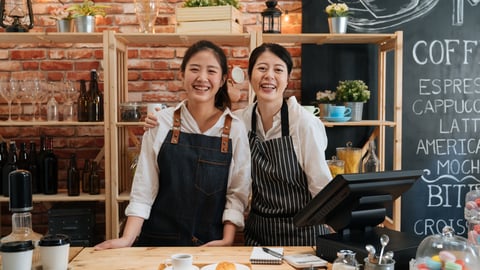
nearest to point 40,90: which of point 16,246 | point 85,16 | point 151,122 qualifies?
point 85,16

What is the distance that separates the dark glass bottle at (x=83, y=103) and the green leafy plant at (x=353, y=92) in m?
1.61

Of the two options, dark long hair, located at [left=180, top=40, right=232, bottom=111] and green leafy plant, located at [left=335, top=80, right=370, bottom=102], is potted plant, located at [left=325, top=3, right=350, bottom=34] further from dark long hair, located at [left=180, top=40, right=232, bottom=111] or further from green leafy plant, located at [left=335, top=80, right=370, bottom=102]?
dark long hair, located at [left=180, top=40, right=232, bottom=111]

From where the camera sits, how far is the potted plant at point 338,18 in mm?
3189

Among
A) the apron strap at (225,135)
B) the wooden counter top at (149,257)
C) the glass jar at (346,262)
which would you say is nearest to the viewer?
the glass jar at (346,262)

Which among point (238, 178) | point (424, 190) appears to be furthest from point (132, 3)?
point (424, 190)

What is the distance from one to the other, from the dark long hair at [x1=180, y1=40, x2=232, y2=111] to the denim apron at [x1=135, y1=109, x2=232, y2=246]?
0.50 ft

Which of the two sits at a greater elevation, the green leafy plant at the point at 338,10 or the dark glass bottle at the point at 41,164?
the green leafy plant at the point at 338,10

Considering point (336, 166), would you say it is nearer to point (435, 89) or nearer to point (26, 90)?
point (435, 89)

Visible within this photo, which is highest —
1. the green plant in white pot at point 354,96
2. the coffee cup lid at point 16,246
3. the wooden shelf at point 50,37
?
the wooden shelf at point 50,37

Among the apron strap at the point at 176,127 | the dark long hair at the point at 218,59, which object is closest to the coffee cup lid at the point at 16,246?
the apron strap at the point at 176,127

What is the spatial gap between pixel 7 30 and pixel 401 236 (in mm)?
2656

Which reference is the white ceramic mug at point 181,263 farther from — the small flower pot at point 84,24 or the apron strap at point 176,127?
the small flower pot at point 84,24

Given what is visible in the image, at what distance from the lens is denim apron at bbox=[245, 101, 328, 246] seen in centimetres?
237

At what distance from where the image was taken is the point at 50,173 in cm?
327
